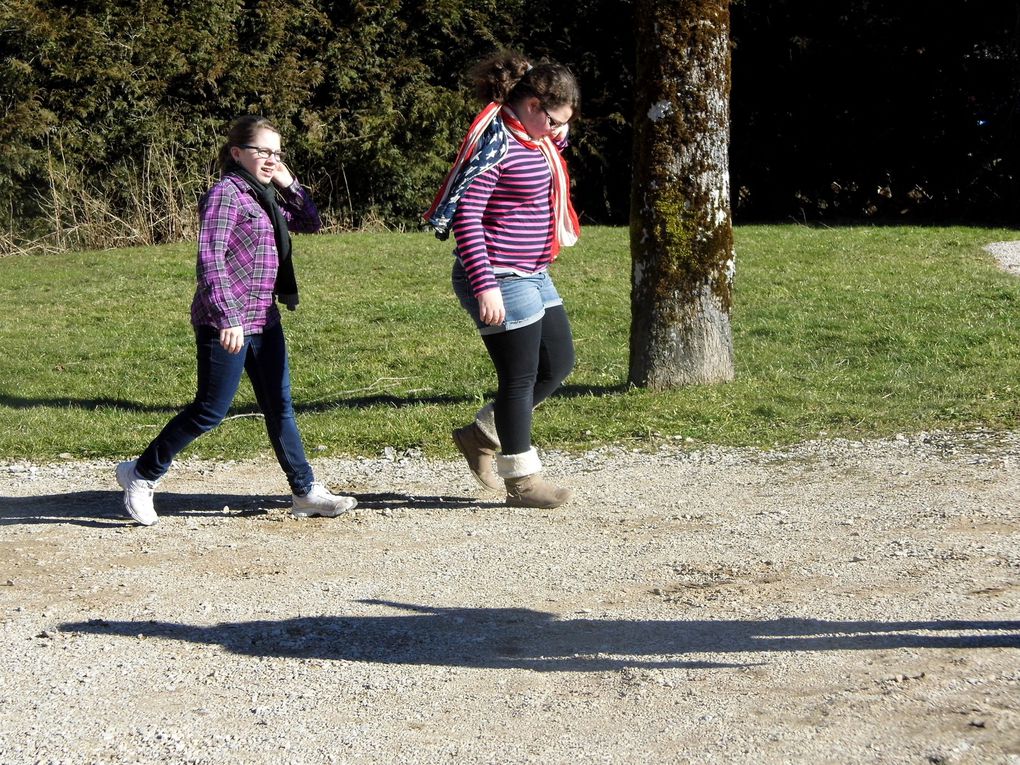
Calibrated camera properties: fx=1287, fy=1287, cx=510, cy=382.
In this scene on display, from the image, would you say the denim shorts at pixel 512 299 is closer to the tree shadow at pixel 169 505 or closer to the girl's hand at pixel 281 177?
the girl's hand at pixel 281 177

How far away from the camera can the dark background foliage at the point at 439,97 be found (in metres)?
17.2

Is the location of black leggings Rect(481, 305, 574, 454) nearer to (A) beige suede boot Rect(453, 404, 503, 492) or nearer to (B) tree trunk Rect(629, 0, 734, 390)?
(A) beige suede boot Rect(453, 404, 503, 492)

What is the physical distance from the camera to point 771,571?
187 inches

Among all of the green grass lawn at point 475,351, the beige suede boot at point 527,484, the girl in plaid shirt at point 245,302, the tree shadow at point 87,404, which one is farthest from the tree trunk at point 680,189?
the tree shadow at point 87,404

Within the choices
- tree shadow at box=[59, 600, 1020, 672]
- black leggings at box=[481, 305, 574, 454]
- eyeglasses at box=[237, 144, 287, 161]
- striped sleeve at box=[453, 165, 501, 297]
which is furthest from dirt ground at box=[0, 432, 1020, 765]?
eyeglasses at box=[237, 144, 287, 161]

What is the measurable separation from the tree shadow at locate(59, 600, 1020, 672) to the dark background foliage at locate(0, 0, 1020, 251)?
1378 centimetres

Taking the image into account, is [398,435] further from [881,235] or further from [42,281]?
[881,235]

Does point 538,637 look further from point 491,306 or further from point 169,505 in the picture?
point 169,505

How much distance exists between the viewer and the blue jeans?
5340 millimetres

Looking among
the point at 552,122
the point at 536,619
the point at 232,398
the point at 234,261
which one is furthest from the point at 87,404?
the point at 536,619

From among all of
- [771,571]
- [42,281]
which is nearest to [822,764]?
[771,571]

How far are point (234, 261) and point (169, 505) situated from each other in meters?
1.39

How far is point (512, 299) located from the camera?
5.30 m

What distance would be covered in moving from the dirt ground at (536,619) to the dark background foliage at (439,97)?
11.7 m
